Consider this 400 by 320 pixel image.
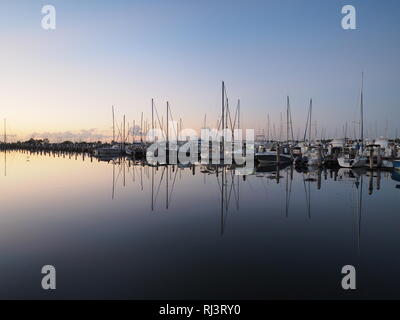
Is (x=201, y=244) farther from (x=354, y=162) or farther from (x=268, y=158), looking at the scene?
(x=268, y=158)

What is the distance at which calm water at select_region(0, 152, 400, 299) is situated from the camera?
6980 mm

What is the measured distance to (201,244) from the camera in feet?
32.6

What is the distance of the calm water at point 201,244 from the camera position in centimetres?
698

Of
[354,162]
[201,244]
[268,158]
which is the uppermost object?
[268,158]

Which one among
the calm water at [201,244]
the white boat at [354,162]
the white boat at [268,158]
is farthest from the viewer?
the white boat at [268,158]

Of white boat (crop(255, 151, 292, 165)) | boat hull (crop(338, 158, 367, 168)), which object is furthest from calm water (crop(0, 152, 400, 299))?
white boat (crop(255, 151, 292, 165))

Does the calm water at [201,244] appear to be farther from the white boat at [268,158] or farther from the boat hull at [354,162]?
the white boat at [268,158]

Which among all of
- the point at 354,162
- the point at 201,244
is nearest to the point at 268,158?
the point at 354,162

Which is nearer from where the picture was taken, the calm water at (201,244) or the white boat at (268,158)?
the calm water at (201,244)

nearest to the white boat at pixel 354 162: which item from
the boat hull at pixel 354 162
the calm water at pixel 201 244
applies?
the boat hull at pixel 354 162
